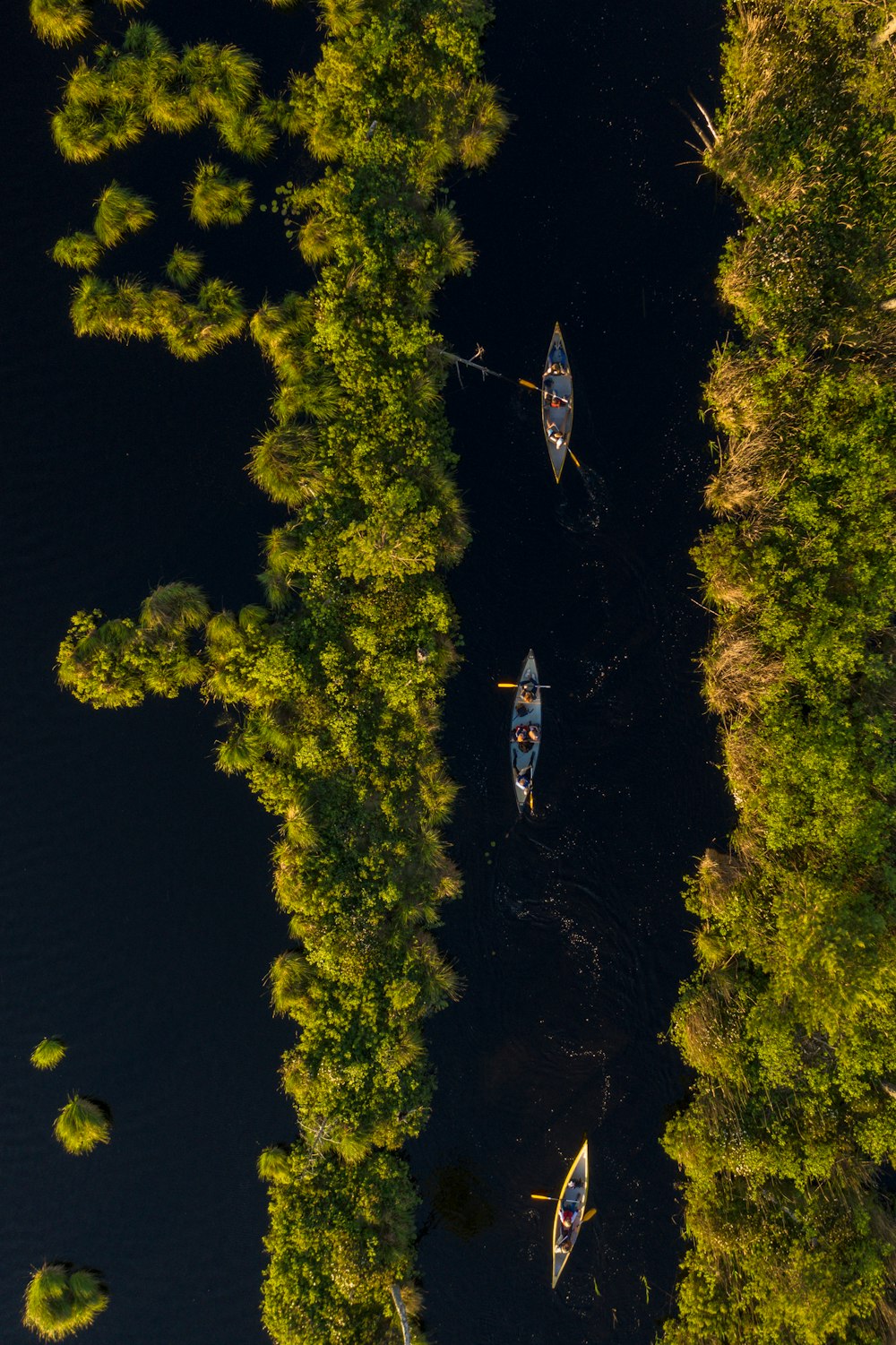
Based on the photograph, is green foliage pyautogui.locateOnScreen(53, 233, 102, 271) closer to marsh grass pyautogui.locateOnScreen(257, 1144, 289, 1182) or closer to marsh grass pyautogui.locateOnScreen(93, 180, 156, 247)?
marsh grass pyautogui.locateOnScreen(93, 180, 156, 247)

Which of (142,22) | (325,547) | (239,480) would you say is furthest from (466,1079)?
(142,22)

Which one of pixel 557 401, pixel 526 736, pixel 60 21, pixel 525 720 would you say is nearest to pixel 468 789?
pixel 526 736

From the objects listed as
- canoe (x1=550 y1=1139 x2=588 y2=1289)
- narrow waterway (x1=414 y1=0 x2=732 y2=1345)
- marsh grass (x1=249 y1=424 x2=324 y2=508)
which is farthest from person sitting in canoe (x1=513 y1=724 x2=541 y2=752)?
canoe (x1=550 y1=1139 x2=588 y2=1289)

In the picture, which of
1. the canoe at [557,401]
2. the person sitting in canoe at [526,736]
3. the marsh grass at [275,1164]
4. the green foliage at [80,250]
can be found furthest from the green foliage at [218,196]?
the marsh grass at [275,1164]

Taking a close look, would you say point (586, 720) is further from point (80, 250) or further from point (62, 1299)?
point (62, 1299)

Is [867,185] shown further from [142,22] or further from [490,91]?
[142,22]
